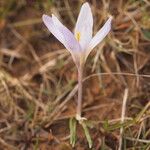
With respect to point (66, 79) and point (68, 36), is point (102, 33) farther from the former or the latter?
point (66, 79)

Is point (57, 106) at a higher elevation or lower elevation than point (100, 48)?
lower

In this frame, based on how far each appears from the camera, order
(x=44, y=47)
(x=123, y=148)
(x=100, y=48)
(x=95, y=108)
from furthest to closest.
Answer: (x=44, y=47) < (x=100, y=48) < (x=95, y=108) < (x=123, y=148)

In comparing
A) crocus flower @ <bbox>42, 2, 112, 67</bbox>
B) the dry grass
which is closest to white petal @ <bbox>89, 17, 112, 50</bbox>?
crocus flower @ <bbox>42, 2, 112, 67</bbox>

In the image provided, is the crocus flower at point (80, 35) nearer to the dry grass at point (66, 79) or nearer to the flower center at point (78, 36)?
the flower center at point (78, 36)

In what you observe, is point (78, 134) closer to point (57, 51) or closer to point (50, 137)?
point (50, 137)

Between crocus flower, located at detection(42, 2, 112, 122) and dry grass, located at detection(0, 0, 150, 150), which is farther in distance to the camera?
dry grass, located at detection(0, 0, 150, 150)

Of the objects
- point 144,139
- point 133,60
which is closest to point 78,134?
point 144,139

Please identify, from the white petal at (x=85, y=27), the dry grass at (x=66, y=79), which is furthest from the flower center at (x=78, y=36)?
the dry grass at (x=66, y=79)

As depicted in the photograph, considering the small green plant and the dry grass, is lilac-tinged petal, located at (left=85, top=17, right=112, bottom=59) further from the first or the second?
the dry grass

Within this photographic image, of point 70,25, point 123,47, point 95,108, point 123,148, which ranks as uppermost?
point 70,25
